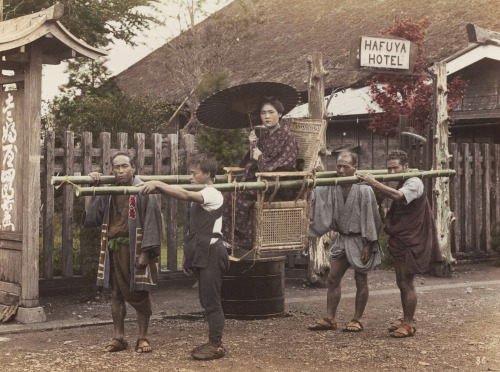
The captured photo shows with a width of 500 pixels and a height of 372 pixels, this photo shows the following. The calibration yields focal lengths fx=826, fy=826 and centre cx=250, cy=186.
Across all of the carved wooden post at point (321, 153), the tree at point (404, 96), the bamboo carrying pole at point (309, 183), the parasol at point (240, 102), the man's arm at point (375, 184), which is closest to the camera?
the bamboo carrying pole at point (309, 183)

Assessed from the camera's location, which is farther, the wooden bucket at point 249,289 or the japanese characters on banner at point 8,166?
the wooden bucket at point 249,289

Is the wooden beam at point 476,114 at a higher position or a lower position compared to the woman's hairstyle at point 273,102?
higher

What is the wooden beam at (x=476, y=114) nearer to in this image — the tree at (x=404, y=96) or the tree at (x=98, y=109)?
the tree at (x=404, y=96)

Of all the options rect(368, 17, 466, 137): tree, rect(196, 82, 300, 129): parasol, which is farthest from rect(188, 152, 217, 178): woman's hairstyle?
rect(368, 17, 466, 137): tree

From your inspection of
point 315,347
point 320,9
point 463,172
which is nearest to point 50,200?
point 315,347

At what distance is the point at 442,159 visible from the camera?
40.9ft

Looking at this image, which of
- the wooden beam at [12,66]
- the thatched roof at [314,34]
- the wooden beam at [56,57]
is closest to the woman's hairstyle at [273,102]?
the wooden beam at [56,57]

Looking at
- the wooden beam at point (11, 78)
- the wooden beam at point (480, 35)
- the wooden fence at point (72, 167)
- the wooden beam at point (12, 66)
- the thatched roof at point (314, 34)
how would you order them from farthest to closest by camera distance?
the thatched roof at point (314, 34) → the wooden beam at point (480, 35) → the wooden fence at point (72, 167) → the wooden beam at point (12, 66) → the wooden beam at point (11, 78)

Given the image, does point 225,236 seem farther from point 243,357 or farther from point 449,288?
point 449,288

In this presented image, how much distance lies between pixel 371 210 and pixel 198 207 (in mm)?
2056

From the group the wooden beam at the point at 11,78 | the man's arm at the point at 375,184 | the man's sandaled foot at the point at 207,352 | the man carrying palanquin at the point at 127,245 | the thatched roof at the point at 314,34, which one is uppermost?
the thatched roof at the point at 314,34

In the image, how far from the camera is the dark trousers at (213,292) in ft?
22.0

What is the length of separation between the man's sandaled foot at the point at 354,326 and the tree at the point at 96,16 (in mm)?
14102

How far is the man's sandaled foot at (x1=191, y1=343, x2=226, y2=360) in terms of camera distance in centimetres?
655
